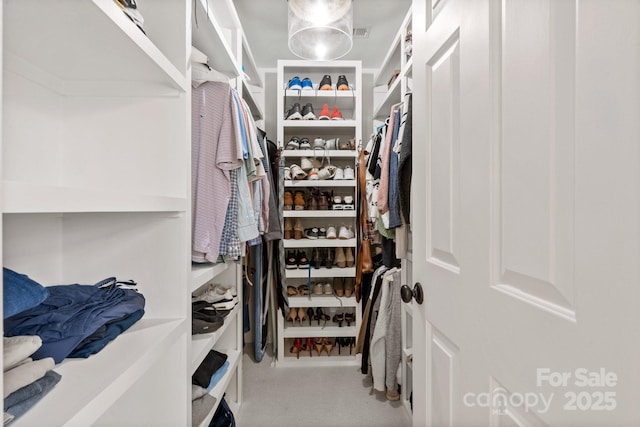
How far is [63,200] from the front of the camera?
494 millimetres

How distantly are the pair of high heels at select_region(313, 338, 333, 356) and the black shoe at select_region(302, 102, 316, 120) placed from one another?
1.76m

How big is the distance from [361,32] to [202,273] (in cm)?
202

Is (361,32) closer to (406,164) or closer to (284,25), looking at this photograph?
(284,25)

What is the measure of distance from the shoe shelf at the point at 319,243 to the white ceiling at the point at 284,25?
5.07ft

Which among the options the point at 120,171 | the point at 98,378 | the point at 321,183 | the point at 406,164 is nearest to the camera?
the point at 98,378

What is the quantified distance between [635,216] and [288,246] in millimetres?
2055

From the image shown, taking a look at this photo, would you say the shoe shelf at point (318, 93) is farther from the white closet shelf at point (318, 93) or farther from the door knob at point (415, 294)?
the door knob at point (415, 294)

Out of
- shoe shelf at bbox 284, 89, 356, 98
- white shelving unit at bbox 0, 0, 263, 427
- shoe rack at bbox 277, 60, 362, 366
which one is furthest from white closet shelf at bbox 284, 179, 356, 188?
white shelving unit at bbox 0, 0, 263, 427

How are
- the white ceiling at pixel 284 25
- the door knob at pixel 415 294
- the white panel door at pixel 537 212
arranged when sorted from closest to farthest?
1. the white panel door at pixel 537 212
2. the door knob at pixel 415 294
3. the white ceiling at pixel 284 25

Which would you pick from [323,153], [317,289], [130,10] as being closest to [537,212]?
[130,10]

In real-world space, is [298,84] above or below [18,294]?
above

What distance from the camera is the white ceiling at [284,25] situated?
1935 mm

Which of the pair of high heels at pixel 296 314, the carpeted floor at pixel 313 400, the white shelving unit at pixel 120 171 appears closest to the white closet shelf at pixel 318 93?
the white shelving unit at pixel 120 171

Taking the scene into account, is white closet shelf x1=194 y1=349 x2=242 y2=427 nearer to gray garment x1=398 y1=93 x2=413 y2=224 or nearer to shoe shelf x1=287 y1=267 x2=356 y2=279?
shoe shelf x1=287 y1=267 x2=356 y2=279
